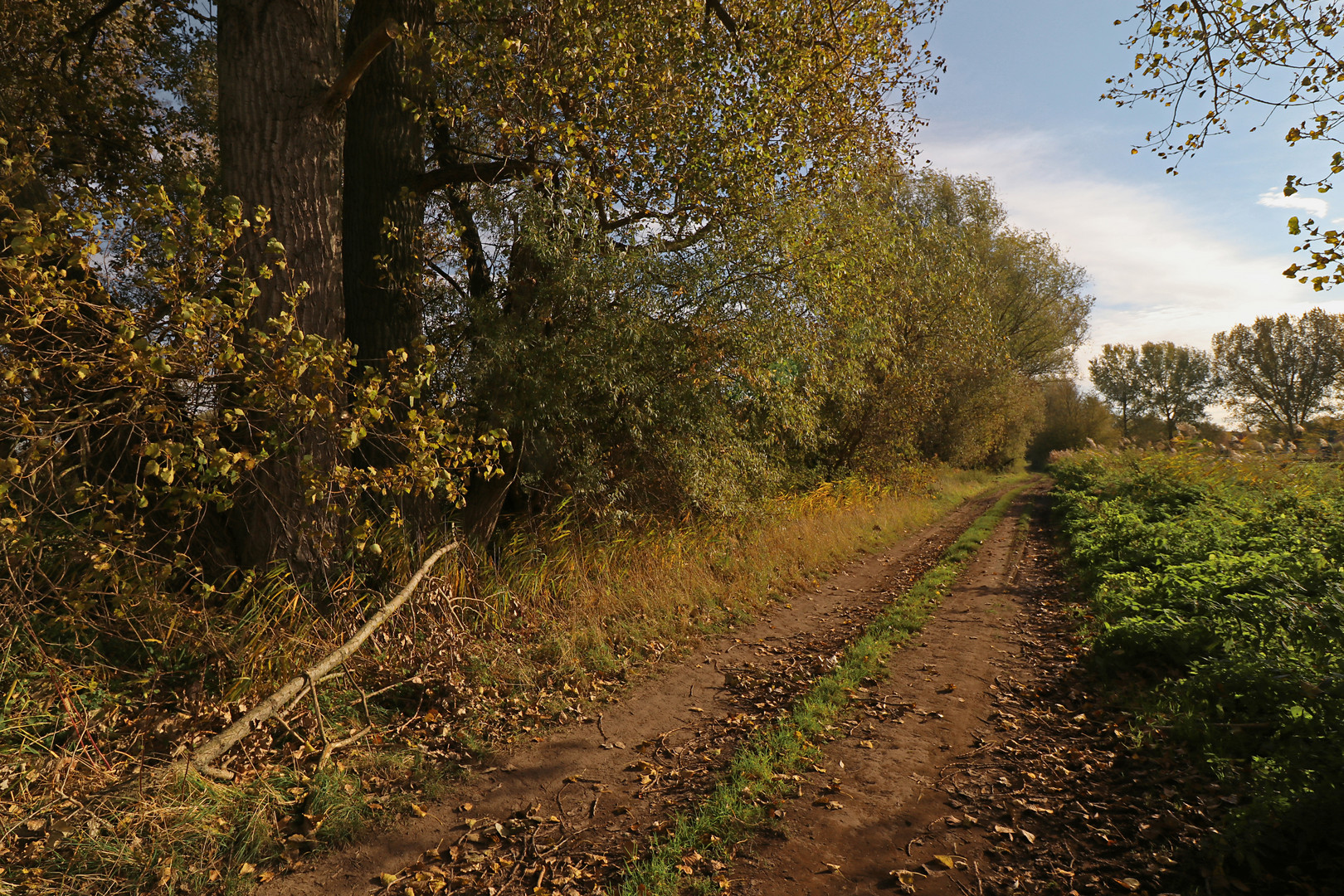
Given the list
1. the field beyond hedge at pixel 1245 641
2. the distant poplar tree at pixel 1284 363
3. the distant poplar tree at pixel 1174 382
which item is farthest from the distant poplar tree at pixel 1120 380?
the field beyond hedge at pixel 1245 641

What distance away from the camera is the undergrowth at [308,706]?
3.59 m

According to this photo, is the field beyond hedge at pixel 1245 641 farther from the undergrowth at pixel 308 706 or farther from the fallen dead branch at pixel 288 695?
the fallen dead branch at pixel 288 695

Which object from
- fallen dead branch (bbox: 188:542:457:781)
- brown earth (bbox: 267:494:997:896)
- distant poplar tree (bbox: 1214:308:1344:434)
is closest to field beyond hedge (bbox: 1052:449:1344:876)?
brown earth (bbox: 267:494:997:896)

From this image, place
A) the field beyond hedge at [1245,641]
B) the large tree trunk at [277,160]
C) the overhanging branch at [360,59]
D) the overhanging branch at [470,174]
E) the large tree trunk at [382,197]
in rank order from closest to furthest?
the field beyond hedge at [1245,641]
the overhanging branch at [360,59]
the large tree trunk at [277,160]
the large tree trunk at [382,197]
the overhanging branch at [470,174]

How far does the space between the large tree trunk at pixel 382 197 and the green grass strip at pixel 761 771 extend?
5868 millimetres

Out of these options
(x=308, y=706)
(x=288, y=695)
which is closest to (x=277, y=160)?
(x=288, y=695)

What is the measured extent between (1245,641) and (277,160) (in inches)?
367

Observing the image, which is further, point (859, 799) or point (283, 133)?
point (283, 133)

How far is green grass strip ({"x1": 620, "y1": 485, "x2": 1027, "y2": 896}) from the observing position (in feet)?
12.0

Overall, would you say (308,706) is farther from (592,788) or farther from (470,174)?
(470,174)

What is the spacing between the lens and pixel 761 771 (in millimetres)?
4660

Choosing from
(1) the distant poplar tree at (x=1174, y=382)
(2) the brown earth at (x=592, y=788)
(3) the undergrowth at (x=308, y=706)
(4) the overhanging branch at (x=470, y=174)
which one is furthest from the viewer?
(1) the distant poplar tree at (x=1174, y=382)

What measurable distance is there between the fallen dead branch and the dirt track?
1086mm

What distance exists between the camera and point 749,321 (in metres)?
9.51
